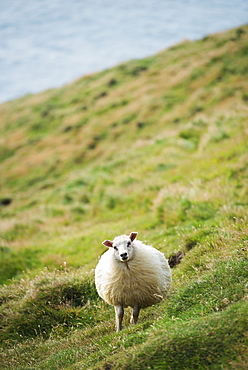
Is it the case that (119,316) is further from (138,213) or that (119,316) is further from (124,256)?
(138,213)

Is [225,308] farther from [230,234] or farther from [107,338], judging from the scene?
[230,234]

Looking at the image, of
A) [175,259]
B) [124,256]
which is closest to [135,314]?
[124,256]

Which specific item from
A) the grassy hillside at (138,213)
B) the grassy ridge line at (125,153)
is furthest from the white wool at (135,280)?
the grassy ridge line at (125,153)

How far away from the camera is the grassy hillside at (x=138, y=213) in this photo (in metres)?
5.88

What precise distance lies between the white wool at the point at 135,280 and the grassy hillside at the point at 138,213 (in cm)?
28

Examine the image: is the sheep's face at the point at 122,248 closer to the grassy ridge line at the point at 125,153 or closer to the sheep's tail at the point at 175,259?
the sheep's tail at the point at 175,259

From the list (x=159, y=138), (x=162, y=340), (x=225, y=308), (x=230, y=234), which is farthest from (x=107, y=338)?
(x=159, y=138)

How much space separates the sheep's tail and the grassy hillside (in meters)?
0.21

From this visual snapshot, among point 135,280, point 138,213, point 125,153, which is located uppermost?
point 135,280

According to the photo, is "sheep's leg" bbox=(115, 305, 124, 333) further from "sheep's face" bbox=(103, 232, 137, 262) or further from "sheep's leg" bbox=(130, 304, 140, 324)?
"sheep's face" bbox=(103, 232, 137, 262)

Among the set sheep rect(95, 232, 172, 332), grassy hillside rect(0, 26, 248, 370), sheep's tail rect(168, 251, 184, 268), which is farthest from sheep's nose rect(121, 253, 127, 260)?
sheep's tail rect(168, 251, 184, 268)

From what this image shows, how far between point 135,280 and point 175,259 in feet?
8.65

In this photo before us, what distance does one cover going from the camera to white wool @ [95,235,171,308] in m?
6.97

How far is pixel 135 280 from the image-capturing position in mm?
6980
